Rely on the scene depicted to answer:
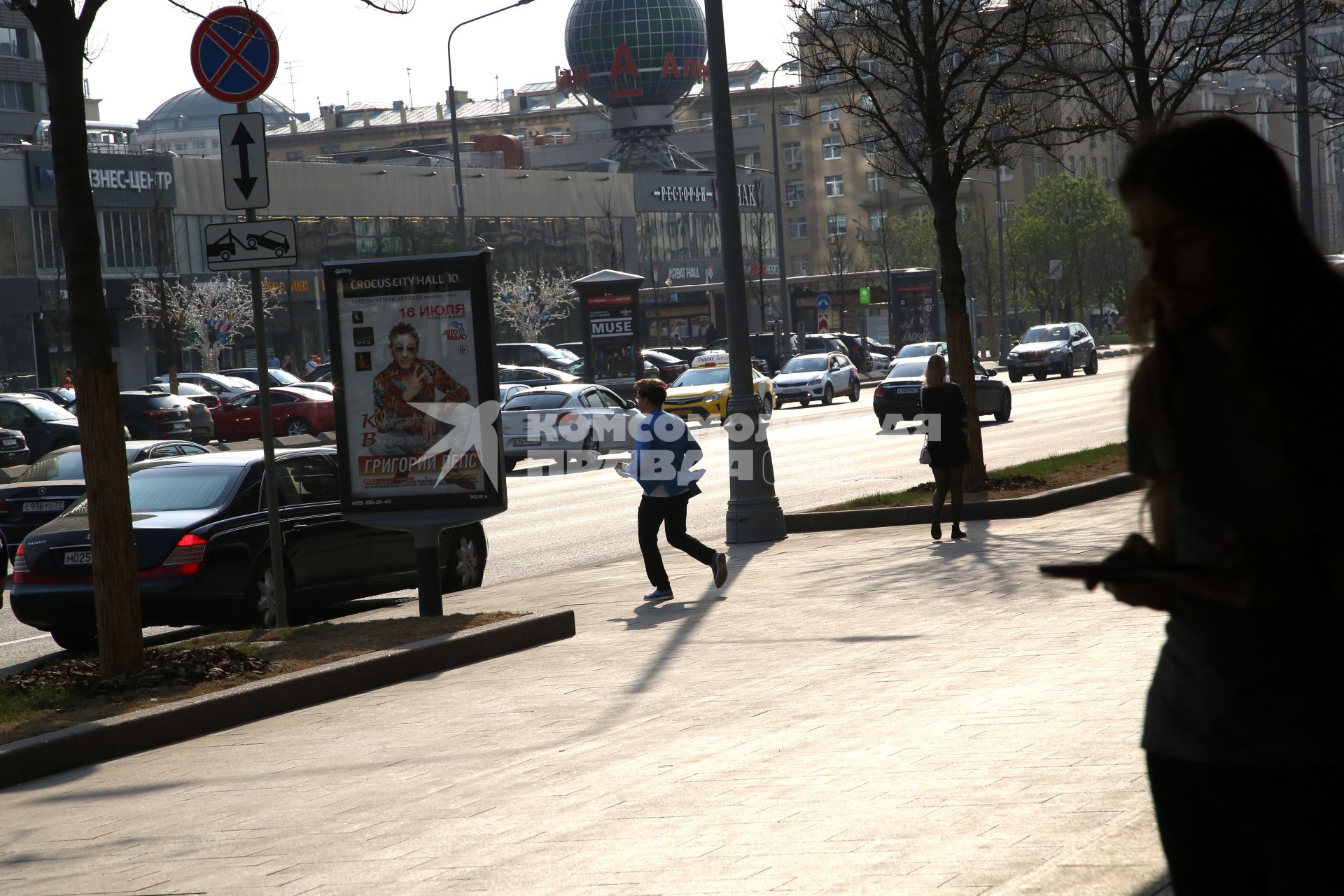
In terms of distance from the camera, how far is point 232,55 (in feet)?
34.5

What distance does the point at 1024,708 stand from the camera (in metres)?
7.12

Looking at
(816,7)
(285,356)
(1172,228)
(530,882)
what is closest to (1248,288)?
(1172,228)

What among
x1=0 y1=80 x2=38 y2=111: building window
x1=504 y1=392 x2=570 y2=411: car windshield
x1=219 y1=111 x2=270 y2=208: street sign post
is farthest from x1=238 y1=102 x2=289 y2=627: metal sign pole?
x1=0 y1=80 x2=38 y2=111: building window

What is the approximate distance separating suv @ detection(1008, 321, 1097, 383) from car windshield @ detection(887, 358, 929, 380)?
18100 mm

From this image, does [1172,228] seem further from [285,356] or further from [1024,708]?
[285,356]

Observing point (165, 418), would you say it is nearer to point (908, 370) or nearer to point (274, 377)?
point (274, 377)

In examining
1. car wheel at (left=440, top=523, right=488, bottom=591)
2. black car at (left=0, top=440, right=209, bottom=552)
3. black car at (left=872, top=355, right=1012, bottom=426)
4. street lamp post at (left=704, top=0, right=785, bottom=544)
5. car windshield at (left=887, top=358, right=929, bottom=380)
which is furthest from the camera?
car windshield at (left=887, top=358, right=929, bottom=380)

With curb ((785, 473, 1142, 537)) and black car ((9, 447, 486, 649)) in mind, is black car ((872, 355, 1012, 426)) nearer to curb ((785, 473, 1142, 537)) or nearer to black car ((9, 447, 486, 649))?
curb ((785, 473, 1142, 537))

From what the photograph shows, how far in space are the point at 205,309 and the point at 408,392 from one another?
58063mm

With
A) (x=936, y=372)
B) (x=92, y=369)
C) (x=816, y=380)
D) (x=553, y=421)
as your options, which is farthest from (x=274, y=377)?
(x=92, y=369)

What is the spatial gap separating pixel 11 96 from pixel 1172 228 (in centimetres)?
8776

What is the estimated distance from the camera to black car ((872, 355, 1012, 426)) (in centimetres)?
3300

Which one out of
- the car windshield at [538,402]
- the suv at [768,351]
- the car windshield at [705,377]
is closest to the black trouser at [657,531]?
the car windshield at [538,402]

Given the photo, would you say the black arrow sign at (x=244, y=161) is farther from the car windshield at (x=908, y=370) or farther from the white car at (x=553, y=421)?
the car windshield at (x=908, y=370)
